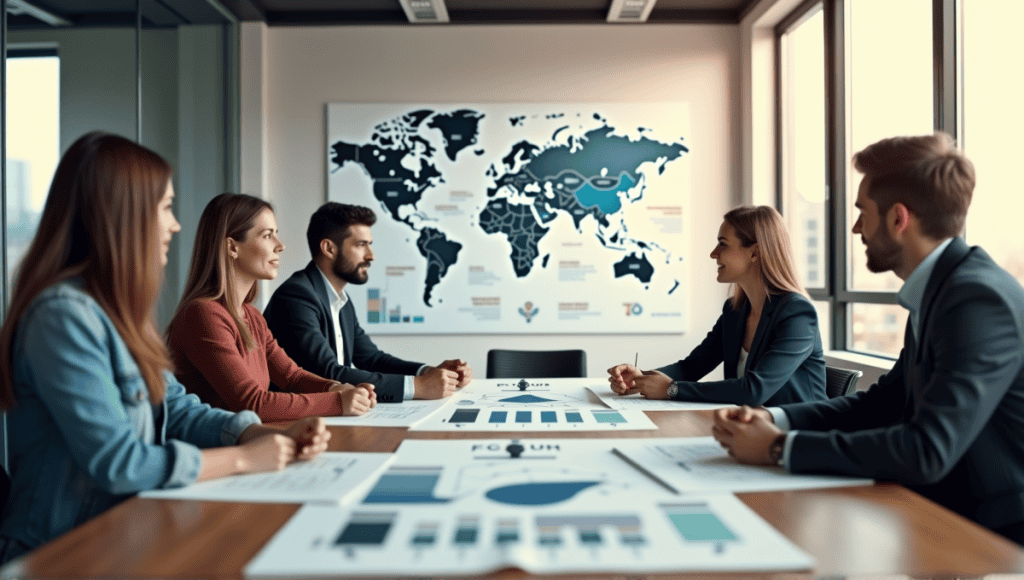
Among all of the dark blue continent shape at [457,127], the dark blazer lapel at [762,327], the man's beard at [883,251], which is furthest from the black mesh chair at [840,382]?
the dark blue continent shape at [457,127]

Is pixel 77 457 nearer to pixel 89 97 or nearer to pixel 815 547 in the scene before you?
pixel 815 547

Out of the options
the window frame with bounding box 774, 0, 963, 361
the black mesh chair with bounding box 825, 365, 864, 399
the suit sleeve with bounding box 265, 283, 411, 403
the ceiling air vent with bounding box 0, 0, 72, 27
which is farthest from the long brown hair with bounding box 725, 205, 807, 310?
the ceiling air vent with bounding box 0, 0, 72, 27

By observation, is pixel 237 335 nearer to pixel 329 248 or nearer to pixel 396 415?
pixel 396 415

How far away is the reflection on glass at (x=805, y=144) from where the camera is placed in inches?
174

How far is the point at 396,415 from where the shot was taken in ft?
6.82

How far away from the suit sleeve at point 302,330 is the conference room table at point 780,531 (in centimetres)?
161

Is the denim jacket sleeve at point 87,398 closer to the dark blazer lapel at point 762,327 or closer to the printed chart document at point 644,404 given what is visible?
the printed chart document at point 644,404

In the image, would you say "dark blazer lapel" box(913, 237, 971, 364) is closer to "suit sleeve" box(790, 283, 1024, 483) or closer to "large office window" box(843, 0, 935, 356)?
"suit sleeve" box(790, 283, 1024, 483)

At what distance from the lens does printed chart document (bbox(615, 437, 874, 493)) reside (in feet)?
4.08

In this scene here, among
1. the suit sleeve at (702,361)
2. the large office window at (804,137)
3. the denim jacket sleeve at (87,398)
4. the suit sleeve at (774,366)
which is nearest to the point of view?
the denim jacket sleeve at (87,398)

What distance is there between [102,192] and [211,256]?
1.02 m

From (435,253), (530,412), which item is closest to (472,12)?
(435,253)

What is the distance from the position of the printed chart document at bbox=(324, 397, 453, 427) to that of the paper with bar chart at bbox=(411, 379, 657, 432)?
0.04 meters

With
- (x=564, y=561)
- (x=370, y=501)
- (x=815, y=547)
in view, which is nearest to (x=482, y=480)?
(x=370, y=501)
